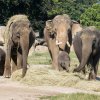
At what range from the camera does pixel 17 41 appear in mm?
16984

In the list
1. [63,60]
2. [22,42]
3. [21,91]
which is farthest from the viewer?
[63,60]

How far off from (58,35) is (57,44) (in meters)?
0.34

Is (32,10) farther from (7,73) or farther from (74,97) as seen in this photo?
(74,97)

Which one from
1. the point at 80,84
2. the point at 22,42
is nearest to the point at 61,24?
the point at 22,42

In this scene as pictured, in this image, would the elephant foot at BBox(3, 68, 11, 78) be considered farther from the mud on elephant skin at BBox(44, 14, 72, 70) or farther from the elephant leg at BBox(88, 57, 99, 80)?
the elephant leg at BBox(88, 57, 99, 80)

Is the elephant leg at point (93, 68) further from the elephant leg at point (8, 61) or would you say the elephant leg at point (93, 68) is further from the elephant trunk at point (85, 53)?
the elephant leg at point (8, 61)

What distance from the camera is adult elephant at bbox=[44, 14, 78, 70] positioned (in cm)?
1862

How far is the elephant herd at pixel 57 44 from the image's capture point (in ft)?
54.4

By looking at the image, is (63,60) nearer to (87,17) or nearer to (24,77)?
(24,77)

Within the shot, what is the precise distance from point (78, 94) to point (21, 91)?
1.60 m

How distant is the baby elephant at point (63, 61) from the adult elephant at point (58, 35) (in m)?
0.54

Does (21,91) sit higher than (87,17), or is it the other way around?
(21,91)

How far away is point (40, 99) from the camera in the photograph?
12141 mm

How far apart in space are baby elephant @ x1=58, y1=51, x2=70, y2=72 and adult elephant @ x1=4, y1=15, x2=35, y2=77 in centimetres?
Result: 133
